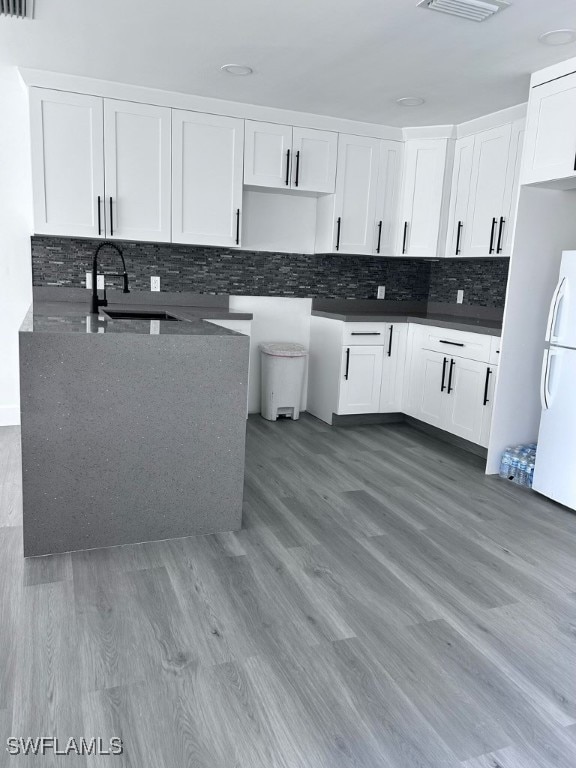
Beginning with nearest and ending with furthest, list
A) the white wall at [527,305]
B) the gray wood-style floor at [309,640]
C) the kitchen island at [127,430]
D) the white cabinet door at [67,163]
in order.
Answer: the gray wood-style floor at [309,640], the kitchen island at [127,430], the white wall at [527,305], the white cabinet door at [67,163]

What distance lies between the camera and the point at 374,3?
257 centimetres

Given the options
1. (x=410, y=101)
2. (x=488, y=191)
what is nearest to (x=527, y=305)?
(x=488, y=191)

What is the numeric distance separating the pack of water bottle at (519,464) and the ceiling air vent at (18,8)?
→ 11.6 feet

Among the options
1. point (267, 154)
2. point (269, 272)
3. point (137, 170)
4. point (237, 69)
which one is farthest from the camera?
point (269, 272)

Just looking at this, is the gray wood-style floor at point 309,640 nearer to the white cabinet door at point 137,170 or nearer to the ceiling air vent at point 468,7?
the white cabinet door at point 137,170

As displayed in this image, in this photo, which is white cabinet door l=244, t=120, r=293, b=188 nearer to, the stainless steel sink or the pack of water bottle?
the stainless steel sink

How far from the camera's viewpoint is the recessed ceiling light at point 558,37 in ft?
9.01

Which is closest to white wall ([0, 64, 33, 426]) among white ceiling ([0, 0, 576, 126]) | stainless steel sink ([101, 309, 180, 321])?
white ceiling ([0, 0, 576, 126])

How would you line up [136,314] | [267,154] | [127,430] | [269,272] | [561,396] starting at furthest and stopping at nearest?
1. [269,272]
2. [267,154]
3. [136,314]
4. [561,396]
5. [127,430]

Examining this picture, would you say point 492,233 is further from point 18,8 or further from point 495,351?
point 18,8

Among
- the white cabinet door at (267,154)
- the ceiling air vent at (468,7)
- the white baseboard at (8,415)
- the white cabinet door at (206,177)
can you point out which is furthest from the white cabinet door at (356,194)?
the white baseboard at (8,415)

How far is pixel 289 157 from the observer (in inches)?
173

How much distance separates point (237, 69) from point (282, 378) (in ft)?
7.28

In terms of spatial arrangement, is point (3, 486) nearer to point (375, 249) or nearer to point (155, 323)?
point (155, 323)
